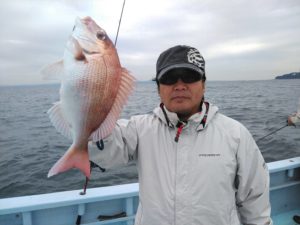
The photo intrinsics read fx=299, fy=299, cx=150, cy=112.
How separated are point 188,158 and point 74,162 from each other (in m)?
0.83

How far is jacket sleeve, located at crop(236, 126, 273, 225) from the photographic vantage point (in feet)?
7.03

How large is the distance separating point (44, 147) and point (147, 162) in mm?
10478

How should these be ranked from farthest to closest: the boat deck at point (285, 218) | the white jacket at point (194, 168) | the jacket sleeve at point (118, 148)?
the boat deck at point (285, 218), the white jacket at point (194, 168), the jacket sleeve at point (118, 148)

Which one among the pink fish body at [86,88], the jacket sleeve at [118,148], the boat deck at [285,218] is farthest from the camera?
the boat deck at [285,218]

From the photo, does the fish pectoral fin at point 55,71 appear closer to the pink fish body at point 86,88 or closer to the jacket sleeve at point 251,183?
the pink fish body at point 86,88

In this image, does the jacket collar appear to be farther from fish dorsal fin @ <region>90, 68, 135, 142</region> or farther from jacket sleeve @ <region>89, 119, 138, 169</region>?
fish dorsal fin @ <region>90, 68, 135, 142</region>

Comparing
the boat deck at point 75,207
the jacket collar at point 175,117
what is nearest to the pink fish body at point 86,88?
the jacket collar at point 175,117

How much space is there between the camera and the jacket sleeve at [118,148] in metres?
1.91

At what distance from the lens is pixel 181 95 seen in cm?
208

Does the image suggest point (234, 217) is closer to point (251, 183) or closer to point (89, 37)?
point (251, 183)

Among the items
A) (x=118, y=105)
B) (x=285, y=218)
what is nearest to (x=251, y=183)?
(x=118, y=105)

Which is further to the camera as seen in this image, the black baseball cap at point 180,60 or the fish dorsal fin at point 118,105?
the black baseball cap at point 180,60

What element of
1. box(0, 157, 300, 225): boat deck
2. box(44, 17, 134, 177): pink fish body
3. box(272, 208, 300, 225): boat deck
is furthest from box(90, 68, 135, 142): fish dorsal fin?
box(272, 208, 300, 225): boat deck

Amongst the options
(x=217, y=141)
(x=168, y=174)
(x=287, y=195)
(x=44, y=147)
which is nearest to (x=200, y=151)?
(x=217, y=141)
